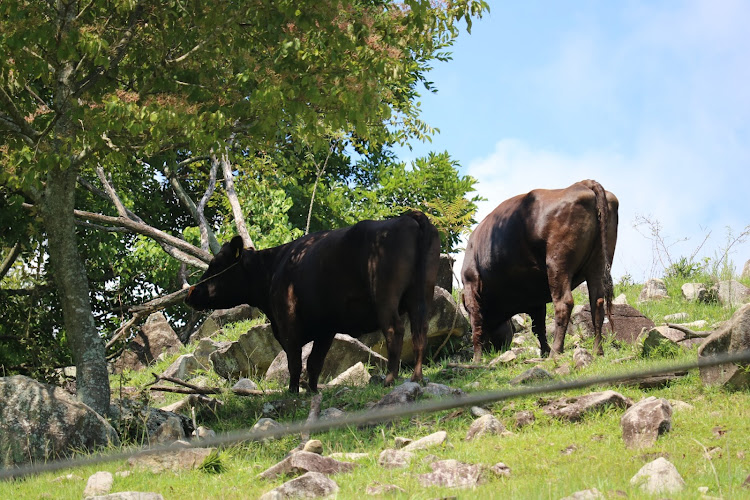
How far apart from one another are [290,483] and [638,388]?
431cm

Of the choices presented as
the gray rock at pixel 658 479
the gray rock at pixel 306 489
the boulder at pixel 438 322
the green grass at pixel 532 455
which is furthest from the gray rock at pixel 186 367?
the gray rock at pixel 658 479

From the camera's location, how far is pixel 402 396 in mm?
8617

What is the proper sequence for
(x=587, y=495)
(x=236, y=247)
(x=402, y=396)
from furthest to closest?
(x=236, y=247) → (x=402, y=396) → (x=587, y=495)

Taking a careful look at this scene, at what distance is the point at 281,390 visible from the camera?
11625 mm

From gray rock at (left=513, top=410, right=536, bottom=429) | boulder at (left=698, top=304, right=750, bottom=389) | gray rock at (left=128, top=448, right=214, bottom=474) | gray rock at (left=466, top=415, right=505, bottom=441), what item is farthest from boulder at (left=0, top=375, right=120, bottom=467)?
boulder at (left=698, top=304, right=750, bottom=389)

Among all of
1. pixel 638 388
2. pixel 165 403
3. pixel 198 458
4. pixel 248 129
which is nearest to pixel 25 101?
pixel 248 129

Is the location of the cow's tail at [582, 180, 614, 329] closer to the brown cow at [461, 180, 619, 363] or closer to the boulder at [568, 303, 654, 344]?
the brown cow at [461, 180, 619, 363]

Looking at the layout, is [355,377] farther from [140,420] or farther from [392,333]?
[140,420]

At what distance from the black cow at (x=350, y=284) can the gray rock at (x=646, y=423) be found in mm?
3510

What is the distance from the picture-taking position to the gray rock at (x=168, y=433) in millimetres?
8938

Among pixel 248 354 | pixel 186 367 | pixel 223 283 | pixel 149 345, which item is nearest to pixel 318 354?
pixel 223 283

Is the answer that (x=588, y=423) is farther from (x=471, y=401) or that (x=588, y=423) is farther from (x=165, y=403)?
(x=165, y=403)

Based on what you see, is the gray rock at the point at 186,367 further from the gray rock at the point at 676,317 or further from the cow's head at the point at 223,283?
the gray rock at the point at 676,317

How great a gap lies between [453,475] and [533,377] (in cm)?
359
